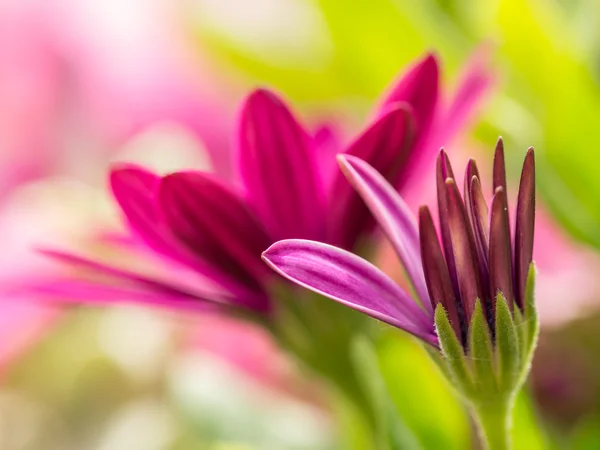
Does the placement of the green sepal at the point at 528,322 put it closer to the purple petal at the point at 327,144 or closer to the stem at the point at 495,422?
the stem at the point at 495,422

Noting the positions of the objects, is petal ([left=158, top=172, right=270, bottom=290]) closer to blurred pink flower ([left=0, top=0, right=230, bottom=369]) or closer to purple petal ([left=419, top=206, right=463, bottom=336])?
purple petal ([left=419, top=206, right=463, bottom=336])

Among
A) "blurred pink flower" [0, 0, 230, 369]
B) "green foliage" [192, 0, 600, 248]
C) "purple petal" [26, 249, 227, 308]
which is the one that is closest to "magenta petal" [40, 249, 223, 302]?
"purple petal" [26, 249, 227, 308]

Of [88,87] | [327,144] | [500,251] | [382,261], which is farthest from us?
[88,87]

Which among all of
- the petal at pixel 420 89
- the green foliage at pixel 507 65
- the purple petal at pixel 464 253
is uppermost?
the green foliage at pixel 507 65

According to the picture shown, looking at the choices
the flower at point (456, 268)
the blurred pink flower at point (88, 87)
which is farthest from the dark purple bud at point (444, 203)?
the blurred pink flower at point (88, 87)

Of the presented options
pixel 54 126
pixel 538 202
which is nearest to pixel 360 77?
pixel 538 202

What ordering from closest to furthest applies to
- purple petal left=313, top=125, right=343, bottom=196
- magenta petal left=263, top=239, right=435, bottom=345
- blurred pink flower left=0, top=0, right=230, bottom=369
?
magenta petal left=263, top=239, right=435, bottom=345 → purple petal left=313, top=125, right=343, bottom=196 → blurred pink flower left=0, top=0, right=230, bottom=369

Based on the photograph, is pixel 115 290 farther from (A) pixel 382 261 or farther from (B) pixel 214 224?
(A) pixel 382 261

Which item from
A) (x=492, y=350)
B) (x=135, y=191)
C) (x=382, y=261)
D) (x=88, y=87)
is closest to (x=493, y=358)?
(x=492, y=350)
